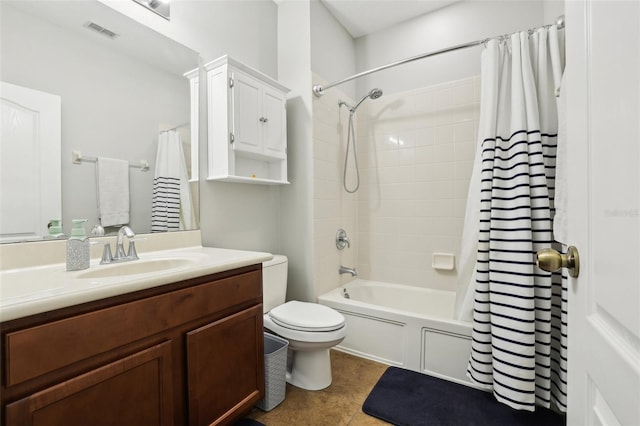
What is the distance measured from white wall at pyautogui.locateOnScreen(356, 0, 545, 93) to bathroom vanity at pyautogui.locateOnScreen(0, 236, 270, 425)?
2080 millimetres

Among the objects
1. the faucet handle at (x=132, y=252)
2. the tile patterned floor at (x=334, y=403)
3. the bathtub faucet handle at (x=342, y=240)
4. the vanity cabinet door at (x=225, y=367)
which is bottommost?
the tile patterned floor at (x=334, y=403)

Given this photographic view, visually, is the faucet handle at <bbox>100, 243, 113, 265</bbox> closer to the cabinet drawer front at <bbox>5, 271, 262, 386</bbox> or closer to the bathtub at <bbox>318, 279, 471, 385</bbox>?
the cabinet drawer front at <bbox>5, 271, 262, 386</bbox>

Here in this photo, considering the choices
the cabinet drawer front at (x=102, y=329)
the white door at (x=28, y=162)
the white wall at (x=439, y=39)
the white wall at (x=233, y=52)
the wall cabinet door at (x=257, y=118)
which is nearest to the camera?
the cabinet drawer front at (x=102, y=329)

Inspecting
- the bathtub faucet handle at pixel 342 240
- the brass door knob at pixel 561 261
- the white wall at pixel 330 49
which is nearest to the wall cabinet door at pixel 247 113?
the white wall at pixel 330 49

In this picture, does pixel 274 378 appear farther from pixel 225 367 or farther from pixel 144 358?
pixel 144 358

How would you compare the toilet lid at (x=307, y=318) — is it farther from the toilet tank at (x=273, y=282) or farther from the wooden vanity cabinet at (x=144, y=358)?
the wooden vanity cabinet at (x=144, y=358)

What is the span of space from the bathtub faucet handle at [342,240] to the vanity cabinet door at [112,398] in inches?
65.3

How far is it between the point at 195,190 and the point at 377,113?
1.77 metres

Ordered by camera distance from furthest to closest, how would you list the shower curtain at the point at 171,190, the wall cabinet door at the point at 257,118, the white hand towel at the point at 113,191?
the wall cabinet door at the point at 257,118 < the shower curtain at the point at 171,190 < the white hand towel at the point at 113,191

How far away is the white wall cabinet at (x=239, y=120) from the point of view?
5.78 feet

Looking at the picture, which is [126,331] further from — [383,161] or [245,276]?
[383,161]

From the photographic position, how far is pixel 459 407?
1.55 meters

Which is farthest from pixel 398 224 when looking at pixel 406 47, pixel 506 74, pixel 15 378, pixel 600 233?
pixel 15 378

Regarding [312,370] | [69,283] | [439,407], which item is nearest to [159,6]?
[69,283]
